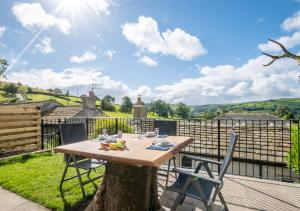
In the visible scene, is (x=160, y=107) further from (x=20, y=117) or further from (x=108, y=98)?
(x=20, y=117)

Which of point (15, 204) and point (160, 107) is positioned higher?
point (160, 107)

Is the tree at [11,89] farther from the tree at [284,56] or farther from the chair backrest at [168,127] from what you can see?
the tree at [284,56]

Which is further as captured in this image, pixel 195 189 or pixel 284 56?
pixel 284 56

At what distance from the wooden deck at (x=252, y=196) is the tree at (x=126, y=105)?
38672mm

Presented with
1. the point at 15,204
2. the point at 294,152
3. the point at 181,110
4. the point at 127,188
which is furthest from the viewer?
the point at 181,110

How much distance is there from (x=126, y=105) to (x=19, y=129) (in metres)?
36.4

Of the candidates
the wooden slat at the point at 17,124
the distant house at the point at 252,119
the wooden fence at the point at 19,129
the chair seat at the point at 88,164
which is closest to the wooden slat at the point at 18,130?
the wooden fence at the point at 19,129

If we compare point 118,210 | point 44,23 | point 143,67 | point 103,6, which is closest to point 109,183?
point 118,210

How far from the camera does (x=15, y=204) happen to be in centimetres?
277

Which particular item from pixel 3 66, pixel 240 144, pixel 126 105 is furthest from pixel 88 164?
pixel 126 105

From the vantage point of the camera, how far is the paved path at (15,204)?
8.64 feet

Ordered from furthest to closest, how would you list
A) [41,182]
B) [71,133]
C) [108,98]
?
[108,98] < [41,182] < [71,133]

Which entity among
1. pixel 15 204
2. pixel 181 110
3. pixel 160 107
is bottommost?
pixel 15 204

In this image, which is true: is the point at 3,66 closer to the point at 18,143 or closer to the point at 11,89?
the point at 18,143
